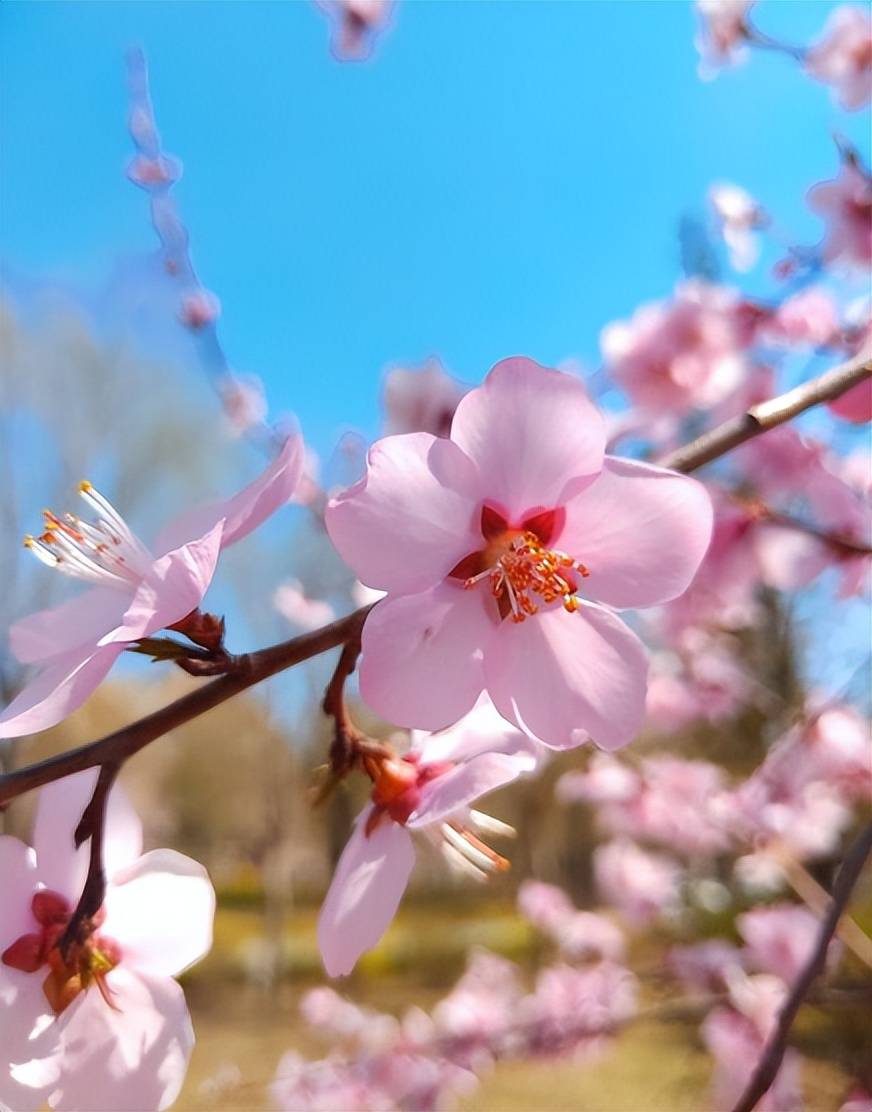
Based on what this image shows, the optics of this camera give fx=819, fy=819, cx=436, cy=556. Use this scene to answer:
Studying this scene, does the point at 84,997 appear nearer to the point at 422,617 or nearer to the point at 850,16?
the point at 422,617

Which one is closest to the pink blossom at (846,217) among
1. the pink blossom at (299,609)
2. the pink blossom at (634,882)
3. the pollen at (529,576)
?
the pollen at (529,576)

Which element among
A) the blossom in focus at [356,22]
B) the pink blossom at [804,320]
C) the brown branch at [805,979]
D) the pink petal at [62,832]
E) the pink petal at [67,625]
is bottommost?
the brown branch at [805,979]

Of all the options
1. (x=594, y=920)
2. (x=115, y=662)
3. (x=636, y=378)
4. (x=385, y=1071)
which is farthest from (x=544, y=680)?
(x=594, y=920)

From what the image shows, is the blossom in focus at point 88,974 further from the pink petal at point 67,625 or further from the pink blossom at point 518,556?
the pink blossom at point 518,556

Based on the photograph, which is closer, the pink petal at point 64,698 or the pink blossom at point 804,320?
the pink petal at point 64,698

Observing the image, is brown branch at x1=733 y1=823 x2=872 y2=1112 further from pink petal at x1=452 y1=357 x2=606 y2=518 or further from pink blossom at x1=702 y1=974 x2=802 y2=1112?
pink blossom at x1=702 y1=974 x2=802 y2=1112

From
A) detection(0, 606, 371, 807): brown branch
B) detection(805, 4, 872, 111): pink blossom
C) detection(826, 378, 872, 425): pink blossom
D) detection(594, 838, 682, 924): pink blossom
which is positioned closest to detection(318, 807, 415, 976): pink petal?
detection(0, 606, 371, 807): brown branch
